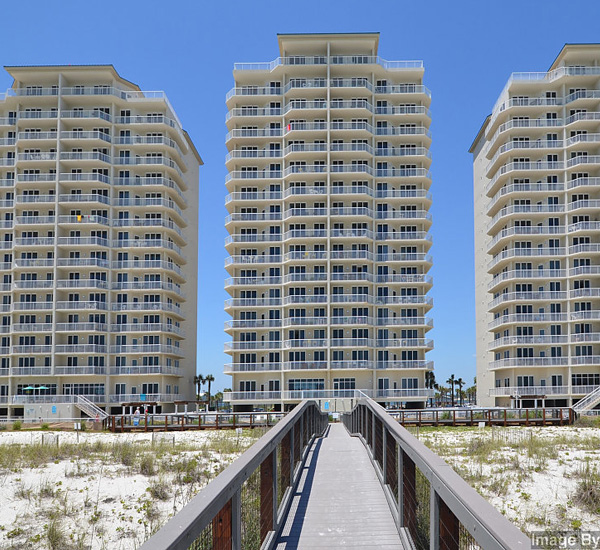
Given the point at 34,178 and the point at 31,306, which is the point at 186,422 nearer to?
the point at 31,306

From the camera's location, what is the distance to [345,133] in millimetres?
81375

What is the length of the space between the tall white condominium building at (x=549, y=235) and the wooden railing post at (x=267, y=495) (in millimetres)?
68715

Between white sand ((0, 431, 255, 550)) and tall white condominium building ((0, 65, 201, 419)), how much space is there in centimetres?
5449

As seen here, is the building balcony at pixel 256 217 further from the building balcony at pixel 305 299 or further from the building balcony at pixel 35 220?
the building balcony at pixel 35 220

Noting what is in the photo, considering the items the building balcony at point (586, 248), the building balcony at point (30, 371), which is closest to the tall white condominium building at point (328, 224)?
the building balcony at point (586, 248)

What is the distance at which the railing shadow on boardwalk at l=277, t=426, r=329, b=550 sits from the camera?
908 cm

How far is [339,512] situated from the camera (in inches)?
417

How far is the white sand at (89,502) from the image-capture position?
15.0 metres

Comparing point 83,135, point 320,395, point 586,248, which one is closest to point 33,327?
point 83,135

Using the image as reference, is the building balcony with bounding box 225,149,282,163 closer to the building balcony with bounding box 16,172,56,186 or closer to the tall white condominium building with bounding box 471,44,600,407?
the building balcony with bounding box 16,172,56,186

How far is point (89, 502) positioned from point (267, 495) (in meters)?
10.1


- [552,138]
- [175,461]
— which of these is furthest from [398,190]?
[175,461]

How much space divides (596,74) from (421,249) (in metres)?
26.1

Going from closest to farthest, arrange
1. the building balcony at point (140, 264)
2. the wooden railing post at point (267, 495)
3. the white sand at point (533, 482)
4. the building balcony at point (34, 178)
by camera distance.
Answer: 1. the wooden railing post at point (267, 495)
2. the white sand at point (533, 482)
3. the building balcony at point (34, 178)
4. the building balcony at point (140, 264)
